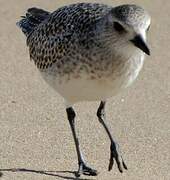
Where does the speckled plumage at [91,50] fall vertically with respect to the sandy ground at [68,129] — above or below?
above

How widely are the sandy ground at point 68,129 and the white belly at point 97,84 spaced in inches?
26.0

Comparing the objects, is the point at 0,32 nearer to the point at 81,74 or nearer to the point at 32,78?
the point at 32,78

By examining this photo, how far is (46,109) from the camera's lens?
6789 millimetres

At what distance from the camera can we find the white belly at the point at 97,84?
530cm

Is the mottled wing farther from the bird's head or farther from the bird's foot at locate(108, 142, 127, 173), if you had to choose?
the bird's foot at locate(108, 142, 127, 173)

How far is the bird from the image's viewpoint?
4980 millimetres

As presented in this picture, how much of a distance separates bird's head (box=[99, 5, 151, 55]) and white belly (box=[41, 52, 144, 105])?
0.24m

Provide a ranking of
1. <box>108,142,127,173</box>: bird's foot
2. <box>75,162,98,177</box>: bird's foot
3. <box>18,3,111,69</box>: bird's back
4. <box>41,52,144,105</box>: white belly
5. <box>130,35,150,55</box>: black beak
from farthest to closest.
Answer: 1. <box>75,162,98,177</box>: bird's foot
2. <box>108,142,127,173</box>: bird's foot
3. <box>18,3,111,69</box>: bird's back
4. <box>41,52,144,105</box>: white belly
5. <box>130,35,150,55</box>: black beak

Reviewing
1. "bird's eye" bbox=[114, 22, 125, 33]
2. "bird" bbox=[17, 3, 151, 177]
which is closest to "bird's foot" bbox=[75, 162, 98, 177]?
"bird" bbox=[17, 3, 151, 177]

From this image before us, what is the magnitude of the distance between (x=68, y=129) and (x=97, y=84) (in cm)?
124

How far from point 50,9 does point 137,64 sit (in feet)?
13.0

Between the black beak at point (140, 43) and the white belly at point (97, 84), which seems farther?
the white belly at point (97, 84)

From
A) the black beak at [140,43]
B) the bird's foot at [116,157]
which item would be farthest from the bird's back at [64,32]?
the bird's foot at [116,157]

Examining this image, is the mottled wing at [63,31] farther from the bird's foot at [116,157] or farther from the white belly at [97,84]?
the bird's foot at [116,157]
